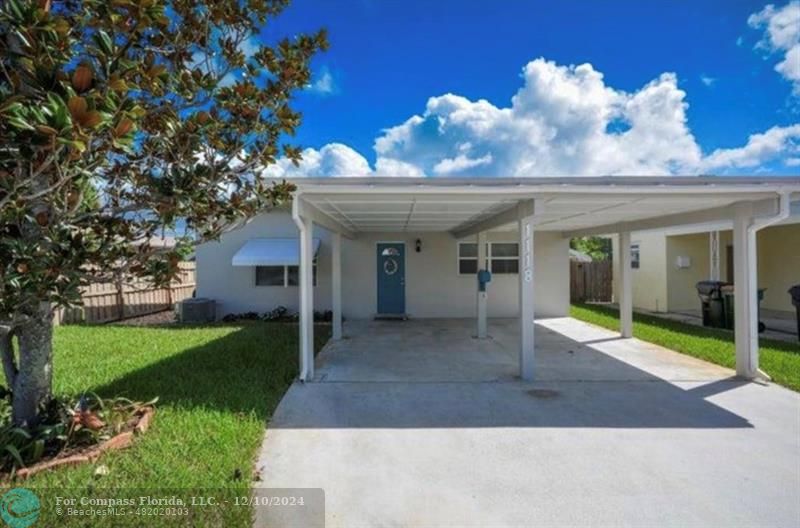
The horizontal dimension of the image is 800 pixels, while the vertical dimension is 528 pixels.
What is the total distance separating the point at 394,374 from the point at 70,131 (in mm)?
6232

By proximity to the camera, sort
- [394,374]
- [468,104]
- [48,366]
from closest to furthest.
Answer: [48,366] → [394,374] → [468,104]

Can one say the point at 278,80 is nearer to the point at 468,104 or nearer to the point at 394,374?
the point at 394,374

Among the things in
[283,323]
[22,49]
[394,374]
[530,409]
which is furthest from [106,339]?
[530,409]

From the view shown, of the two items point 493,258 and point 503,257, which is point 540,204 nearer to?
point 493,258

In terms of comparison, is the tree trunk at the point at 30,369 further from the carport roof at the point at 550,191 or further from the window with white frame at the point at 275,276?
the window with white frame at the point at 275,276

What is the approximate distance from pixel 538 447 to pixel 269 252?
11.1 meters

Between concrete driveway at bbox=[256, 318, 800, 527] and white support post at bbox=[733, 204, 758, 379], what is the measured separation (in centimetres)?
49

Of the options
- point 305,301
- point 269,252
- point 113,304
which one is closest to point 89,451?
point 305,301

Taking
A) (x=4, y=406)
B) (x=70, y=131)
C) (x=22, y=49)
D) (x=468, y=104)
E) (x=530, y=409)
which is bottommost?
(x=530, y=409)

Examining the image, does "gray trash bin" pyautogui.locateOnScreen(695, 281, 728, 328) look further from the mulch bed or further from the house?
the mulch bed

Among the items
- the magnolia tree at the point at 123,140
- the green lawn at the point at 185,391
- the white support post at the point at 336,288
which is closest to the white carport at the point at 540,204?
the green lawn at the point at 185,391

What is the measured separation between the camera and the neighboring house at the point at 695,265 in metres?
14.8

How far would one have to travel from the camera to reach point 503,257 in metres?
15.8

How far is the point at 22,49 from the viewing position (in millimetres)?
2885
